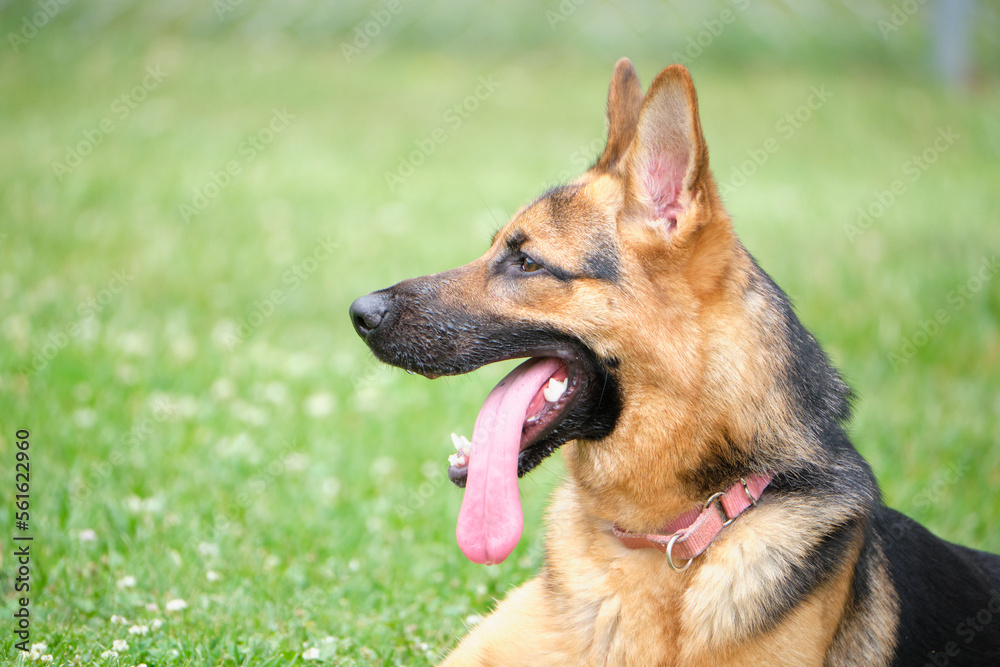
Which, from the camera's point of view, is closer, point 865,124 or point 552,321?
point 552,321

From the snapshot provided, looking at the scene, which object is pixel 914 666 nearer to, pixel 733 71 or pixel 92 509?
pixel 92 509

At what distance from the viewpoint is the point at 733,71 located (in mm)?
18469

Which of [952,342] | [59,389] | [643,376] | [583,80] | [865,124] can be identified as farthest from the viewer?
[583,80]

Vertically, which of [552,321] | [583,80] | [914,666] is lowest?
[583,80]

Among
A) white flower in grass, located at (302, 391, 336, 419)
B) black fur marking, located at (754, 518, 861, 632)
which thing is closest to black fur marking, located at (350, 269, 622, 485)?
black fur marking, located at (754, 518, 861, 632)

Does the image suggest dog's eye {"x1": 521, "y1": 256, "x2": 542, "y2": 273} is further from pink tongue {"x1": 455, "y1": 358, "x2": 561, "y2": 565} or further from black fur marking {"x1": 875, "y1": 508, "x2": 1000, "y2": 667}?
black fur marking {"x1": 875, "y1": 508, "x2": 1000, "y2": 667}

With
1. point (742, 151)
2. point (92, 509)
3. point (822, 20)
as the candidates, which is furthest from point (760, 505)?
point (822, 20)

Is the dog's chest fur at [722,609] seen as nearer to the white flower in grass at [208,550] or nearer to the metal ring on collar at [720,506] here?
the metal ring on collar at [720,506]

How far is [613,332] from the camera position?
3.20 meters

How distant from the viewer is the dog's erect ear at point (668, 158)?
121 inches

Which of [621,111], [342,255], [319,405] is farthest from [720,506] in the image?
[342,255]

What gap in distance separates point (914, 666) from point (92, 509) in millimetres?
4068

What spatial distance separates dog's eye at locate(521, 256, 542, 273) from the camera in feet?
11.2

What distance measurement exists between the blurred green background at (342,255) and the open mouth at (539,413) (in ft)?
3.40
